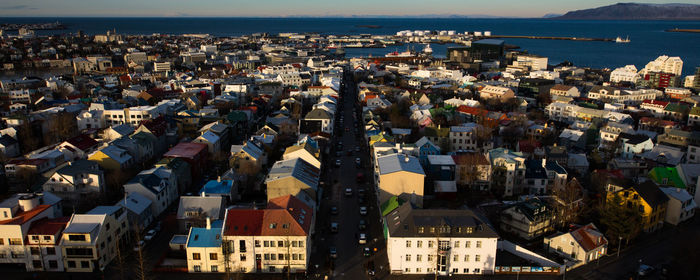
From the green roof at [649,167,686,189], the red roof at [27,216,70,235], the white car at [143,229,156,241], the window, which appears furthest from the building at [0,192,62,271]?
the green roof at [649,167,686,189]

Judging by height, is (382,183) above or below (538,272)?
above

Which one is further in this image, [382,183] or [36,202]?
[382,183]

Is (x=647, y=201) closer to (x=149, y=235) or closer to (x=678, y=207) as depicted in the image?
(x=678, y=207)

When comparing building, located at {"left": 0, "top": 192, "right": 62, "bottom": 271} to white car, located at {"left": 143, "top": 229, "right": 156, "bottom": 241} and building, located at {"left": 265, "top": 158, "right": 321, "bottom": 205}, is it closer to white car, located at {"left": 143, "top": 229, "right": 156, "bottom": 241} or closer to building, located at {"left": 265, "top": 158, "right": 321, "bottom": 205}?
white car, located at {"left": 143, "top": 229, "right": 156, "bottom": 241}

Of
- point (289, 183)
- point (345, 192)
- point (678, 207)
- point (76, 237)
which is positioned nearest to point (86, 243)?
point (76, 237)

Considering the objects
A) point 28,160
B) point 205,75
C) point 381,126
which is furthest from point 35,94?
point 381,126

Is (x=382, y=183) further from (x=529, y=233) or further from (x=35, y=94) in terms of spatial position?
(x=35, y=94)

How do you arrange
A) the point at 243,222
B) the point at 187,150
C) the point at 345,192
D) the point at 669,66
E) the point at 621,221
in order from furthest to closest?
the point at 669,66, the point at 187,150, the point at 345,192, the point at 621,221, the point at 243,222
